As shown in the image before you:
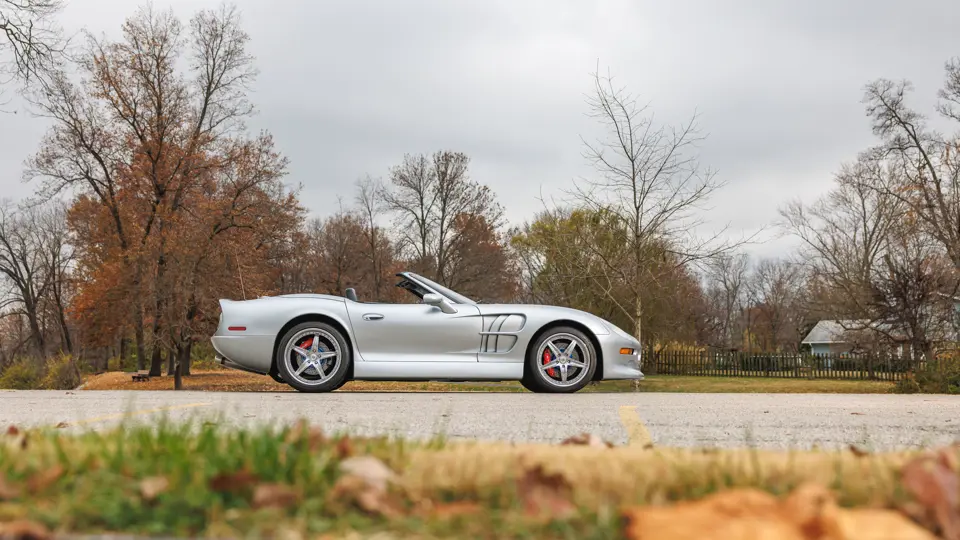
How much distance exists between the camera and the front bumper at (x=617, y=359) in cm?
900

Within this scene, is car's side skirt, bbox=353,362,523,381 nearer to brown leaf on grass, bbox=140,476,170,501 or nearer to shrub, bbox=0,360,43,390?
brown leaf on grass, bbox=140,476,170,501

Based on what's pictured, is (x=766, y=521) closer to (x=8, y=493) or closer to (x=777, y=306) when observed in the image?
(x=8, y=493)

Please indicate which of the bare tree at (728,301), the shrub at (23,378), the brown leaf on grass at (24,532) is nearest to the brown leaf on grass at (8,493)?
the brown leaf on grass at (24,532)

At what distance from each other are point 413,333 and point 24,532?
693 cm

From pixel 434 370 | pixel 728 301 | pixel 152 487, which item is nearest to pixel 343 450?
pixel 152 487

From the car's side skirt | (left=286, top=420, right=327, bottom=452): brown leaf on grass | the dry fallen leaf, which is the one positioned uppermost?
the car's side skirt

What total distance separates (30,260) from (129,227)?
26.4 metres

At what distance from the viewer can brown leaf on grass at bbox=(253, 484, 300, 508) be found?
7.11 feet

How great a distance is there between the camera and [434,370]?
8750mm

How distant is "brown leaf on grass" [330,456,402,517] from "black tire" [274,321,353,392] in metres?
6.24

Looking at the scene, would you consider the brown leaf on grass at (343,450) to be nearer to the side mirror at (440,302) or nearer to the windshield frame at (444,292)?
the side mirror at (440,302)

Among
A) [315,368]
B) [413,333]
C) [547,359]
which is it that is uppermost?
[413,333]

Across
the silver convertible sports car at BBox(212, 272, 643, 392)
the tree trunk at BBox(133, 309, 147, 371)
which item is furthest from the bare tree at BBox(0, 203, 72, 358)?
the silver convertible sports car at BBox(212, 272, 643, 392)

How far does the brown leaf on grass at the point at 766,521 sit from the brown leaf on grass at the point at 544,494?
189mm
